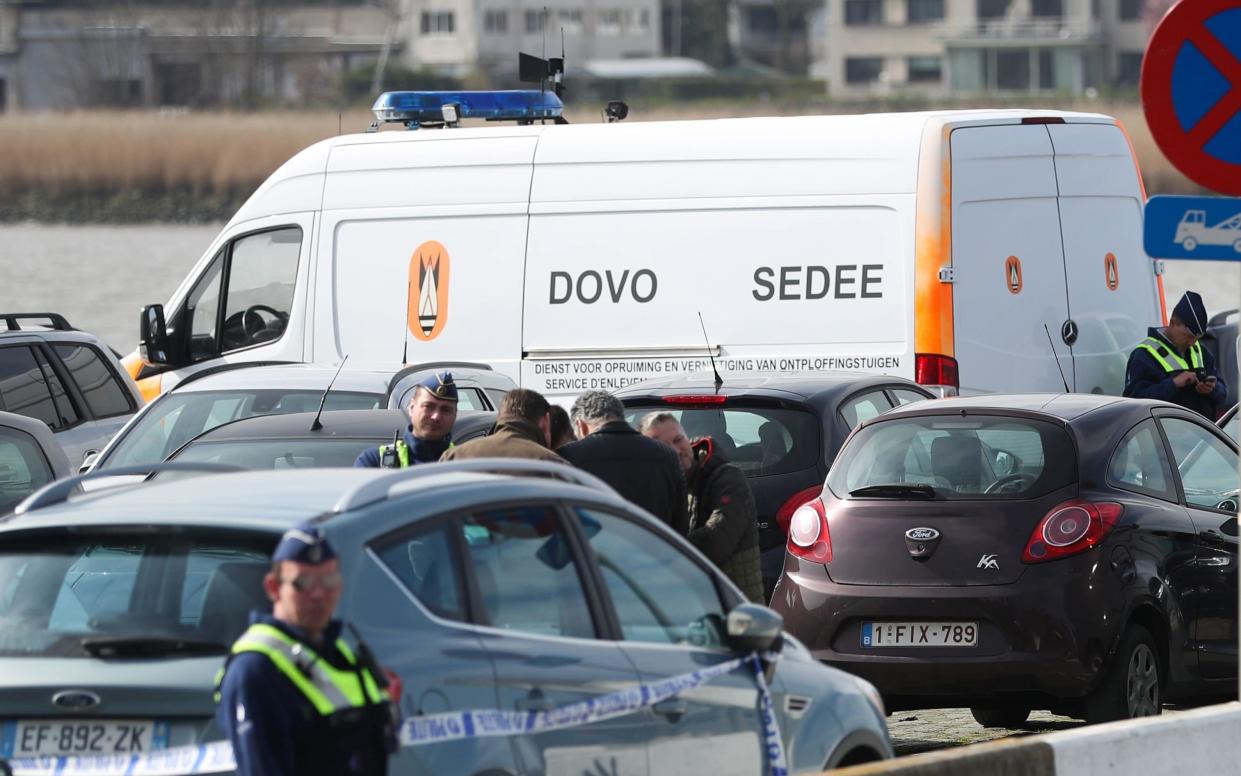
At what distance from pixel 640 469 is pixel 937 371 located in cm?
542

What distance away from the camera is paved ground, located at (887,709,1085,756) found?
9.21 meters

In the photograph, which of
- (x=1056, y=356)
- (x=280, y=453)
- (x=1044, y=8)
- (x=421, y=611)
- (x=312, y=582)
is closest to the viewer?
(x=312, y=582)

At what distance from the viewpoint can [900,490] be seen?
29.3 feet

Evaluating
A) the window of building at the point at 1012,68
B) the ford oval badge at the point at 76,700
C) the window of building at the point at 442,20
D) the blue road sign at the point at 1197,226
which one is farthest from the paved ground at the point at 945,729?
the window of building at the point at 442,20

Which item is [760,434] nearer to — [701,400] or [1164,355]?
[701,400]

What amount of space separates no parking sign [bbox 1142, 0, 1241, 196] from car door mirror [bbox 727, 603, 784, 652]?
2.06 m

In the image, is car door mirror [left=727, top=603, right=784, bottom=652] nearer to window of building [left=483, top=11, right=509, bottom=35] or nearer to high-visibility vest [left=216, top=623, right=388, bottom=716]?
high-visibility vest [left=216, top=623, right=388, bottom=716]

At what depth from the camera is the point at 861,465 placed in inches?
362

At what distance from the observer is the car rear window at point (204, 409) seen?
1102cm

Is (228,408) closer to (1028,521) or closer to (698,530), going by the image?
(698,530)

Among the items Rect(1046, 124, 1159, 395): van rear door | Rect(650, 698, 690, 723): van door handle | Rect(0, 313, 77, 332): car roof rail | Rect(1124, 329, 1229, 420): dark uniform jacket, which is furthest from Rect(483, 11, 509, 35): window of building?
Rect(650, 698, 690, 723): van door handle

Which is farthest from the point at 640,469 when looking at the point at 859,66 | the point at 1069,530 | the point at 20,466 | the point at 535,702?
the point at 859,66

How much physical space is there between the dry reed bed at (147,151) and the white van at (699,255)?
3698cm

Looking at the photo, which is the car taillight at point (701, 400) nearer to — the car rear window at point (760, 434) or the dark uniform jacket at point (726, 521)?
the car rear window at point (760, 434)
